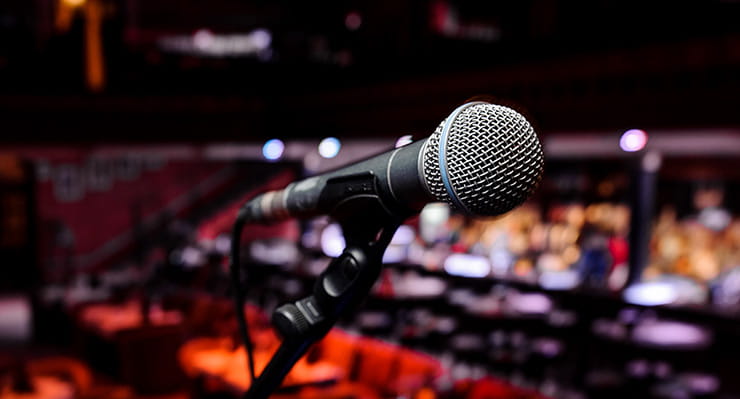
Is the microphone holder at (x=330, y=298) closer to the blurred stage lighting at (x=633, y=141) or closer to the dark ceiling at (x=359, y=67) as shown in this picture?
the dark ceiling at (x=359, y=67)

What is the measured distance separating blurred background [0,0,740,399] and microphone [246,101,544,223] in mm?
3263

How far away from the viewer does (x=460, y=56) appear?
24.8 ft

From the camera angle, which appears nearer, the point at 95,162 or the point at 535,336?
the point at 535,336

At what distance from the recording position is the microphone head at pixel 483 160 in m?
1.04

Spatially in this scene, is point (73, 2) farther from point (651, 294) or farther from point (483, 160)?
point (651, 294)

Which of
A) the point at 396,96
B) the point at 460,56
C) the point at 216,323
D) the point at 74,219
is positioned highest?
the point at 460,56

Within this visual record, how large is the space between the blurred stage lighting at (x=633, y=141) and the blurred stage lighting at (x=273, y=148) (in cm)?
594

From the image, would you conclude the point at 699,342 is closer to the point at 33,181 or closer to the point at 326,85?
the point at 326,85

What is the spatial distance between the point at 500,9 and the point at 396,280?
4.82 m

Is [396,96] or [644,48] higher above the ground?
[644,48]

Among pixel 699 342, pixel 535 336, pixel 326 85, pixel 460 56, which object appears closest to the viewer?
pixel 699 342

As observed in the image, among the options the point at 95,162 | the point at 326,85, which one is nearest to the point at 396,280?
the point at 326,85

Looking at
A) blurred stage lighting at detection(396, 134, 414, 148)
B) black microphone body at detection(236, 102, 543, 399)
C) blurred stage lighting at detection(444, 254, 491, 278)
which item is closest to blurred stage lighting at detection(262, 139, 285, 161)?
blurred stage lighting at detection(444, 254, 491, 278)

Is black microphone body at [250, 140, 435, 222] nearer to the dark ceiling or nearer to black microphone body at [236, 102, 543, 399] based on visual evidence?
black microphone body at [236, 102, 543, 399]
